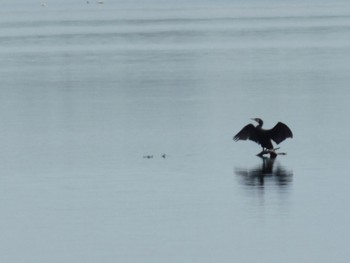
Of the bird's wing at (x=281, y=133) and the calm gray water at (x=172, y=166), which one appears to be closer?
the calm gray water at (x=172, y=166)

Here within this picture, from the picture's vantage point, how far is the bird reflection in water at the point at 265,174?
18.5m

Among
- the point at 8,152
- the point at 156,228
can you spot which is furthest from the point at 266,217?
the point at 8,152

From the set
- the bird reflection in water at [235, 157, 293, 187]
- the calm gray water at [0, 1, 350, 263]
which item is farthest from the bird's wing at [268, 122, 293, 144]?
the bird reflection in water at [235, 157, 293, 187]

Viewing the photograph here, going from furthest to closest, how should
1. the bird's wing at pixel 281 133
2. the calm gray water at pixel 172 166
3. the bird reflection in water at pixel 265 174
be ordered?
the bird's wing at pixel 281 133, the bird reflection in water at pixel 265 174, the calm gray water at pixel 172 166

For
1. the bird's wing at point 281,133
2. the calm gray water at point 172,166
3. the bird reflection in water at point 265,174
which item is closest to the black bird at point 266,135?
the bird's wing at point 281,133

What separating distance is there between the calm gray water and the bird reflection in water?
1.0 inches

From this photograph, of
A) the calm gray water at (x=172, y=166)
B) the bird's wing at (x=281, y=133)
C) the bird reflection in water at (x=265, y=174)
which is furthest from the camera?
the bird's wing at (x=281, y=133)

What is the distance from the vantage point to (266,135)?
21.2 metres

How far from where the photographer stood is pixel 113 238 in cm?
1495

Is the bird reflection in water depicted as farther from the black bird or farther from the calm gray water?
the black bird

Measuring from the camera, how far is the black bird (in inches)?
822

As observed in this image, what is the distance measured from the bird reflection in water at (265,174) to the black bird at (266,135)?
0.61 meters

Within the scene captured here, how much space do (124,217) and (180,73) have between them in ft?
78.9

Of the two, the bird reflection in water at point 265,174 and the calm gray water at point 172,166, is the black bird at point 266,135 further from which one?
the bird reflection in water at point 265,174
